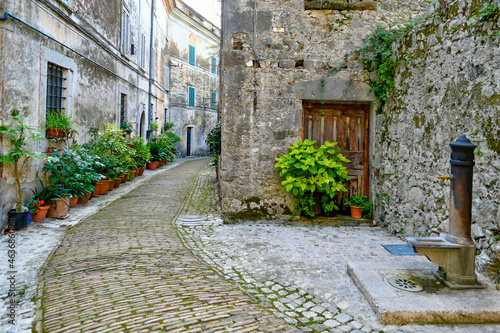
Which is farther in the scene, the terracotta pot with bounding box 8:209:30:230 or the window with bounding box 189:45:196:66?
the window with bounding box 189:45:196:66

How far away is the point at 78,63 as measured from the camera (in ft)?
27.4

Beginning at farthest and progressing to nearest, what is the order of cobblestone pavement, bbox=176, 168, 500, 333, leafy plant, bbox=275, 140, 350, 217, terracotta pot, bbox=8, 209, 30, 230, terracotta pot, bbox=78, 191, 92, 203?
terracotta pot, bbox=78, 191, 92, 203 < leafy plant, bbox=275, 140, 350, 217 < terracotta pot, bbox=8, 209, 30, 230 < cobblestone pavement, bbox=176, 168, 500, 333

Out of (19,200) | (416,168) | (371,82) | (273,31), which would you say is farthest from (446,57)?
(19,200)

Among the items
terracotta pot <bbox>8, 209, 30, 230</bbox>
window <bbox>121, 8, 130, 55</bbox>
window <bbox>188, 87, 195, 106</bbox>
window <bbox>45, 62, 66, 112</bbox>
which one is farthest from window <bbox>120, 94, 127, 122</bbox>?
window <bbox>188, 87, 195, 106</bbox>

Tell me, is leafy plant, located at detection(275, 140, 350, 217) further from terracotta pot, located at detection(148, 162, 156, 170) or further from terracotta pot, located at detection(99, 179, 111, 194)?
terracotta pot, located at detection(148, 162, 156, 170)

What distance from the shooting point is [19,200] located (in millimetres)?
5875

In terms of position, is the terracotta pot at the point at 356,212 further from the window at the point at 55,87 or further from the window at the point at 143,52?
the window at the point at 143,52

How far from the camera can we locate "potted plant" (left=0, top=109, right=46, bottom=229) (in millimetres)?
5547

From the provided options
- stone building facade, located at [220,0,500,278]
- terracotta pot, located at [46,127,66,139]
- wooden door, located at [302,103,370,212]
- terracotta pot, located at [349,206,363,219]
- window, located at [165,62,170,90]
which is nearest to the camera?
stone building facade, located at [220,0,500,278]

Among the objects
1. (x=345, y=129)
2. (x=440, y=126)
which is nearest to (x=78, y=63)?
(x=345, y=129)

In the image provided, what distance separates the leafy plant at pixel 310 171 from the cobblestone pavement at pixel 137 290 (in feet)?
6.65

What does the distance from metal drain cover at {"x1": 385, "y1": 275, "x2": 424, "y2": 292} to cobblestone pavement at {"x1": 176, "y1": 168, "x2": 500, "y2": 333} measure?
1.03 ft

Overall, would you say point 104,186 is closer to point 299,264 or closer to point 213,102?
point 299,264

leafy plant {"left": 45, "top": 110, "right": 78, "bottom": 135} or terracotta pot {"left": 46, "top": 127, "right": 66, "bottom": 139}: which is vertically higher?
leafy plant {"left": 45, "top": 110, "right": 78, "bottom": 135}
